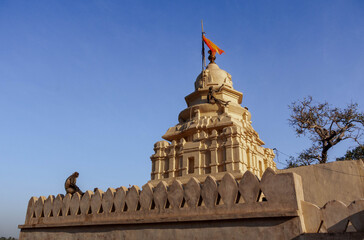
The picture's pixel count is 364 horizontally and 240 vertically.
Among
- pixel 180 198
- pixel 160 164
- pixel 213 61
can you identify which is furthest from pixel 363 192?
pixel 213 61

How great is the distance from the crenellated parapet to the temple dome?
15056 millimetres

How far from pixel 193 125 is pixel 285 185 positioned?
43.6 ft

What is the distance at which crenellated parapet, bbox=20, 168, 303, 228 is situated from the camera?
670 centimetres

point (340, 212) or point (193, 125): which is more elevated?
point (193, 125)

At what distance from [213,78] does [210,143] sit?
715 centimetres

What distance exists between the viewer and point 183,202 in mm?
8328

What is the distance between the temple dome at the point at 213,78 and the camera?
2361 centimetres

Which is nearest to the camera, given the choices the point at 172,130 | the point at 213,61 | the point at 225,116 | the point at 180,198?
the point at 180,198

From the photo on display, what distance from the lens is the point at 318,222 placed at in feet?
20.4

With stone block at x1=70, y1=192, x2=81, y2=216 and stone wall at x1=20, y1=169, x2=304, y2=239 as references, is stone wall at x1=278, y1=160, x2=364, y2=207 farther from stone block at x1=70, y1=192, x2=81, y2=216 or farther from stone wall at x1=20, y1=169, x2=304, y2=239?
stone block at x1=70, y1=192, x2=81, y2=216

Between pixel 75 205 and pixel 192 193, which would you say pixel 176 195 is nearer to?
pixel 192 193

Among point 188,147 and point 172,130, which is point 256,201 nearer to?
point 188,147

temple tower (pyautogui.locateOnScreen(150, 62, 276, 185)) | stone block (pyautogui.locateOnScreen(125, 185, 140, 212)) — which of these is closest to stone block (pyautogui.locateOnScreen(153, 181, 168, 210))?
stone block (pyautogui.locateOnScreen(125, 185, 140, 212))

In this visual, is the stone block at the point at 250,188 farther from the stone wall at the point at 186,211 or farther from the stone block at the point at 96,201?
the stone block at the point at 96,201
